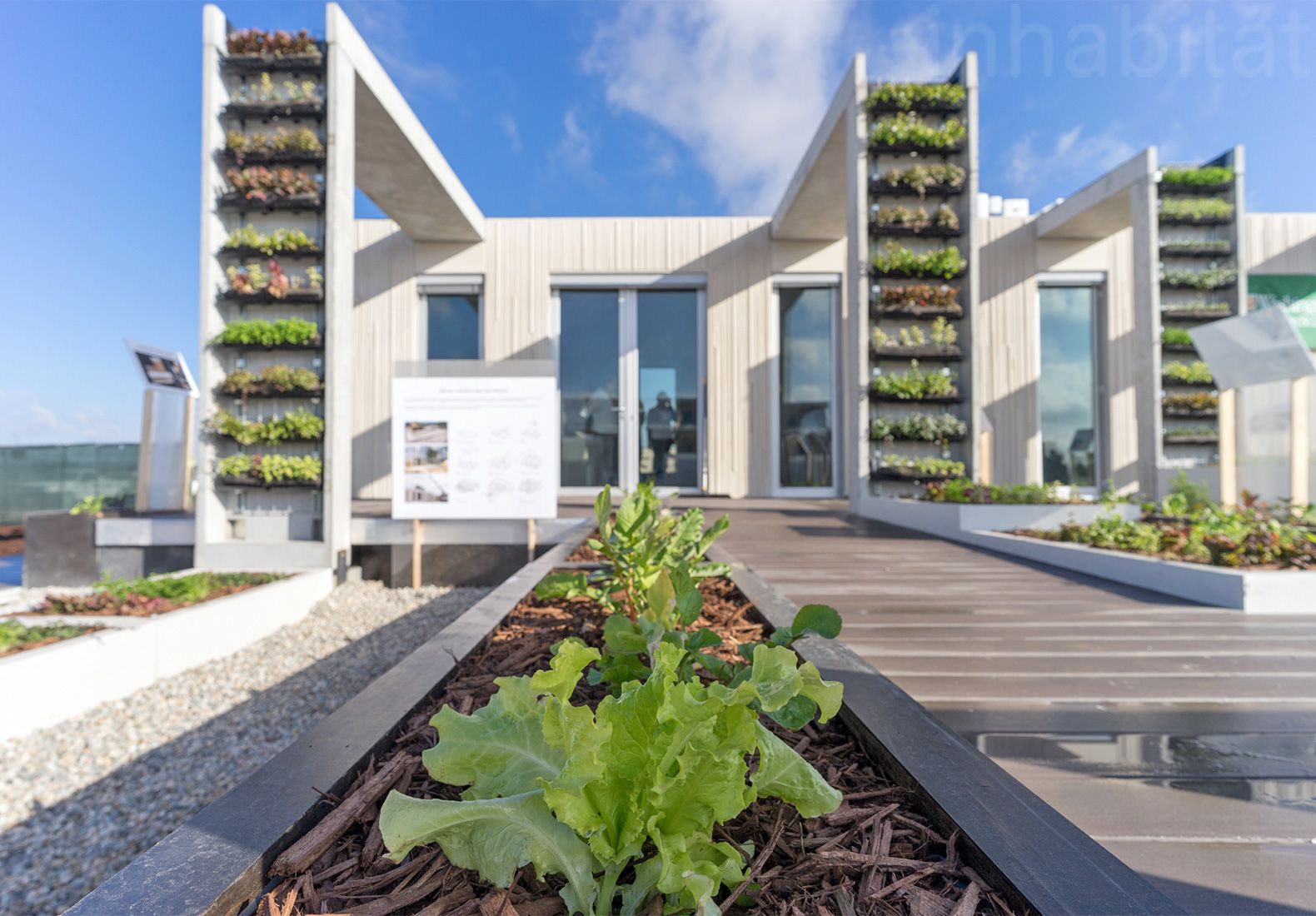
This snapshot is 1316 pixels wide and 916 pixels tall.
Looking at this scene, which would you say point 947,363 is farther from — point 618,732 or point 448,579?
point 618,732

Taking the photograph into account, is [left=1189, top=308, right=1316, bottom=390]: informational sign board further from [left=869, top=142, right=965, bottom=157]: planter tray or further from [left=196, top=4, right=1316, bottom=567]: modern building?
[left=869, top=142, right=965, bottom=157]: planter tray

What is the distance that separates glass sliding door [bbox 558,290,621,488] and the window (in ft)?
3.96

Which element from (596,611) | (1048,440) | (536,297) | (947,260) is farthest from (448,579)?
(1048,440)

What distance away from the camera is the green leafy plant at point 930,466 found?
547 centimetres

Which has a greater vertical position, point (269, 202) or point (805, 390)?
point (269, 202)

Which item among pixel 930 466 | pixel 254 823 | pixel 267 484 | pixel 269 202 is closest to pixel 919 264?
pixel 930 466

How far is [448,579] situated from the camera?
4.93 meters

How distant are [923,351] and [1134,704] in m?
4.87

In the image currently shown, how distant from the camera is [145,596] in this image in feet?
11.0

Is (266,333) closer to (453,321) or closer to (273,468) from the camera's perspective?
(273,468)

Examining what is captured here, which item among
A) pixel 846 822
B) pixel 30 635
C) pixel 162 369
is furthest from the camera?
pixel 162 369

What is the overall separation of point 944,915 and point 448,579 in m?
4.80

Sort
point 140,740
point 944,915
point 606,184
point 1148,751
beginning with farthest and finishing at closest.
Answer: point 606,184
point 140,740
point 1148,751
point 944,915

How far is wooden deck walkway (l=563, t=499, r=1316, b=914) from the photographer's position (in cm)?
81
